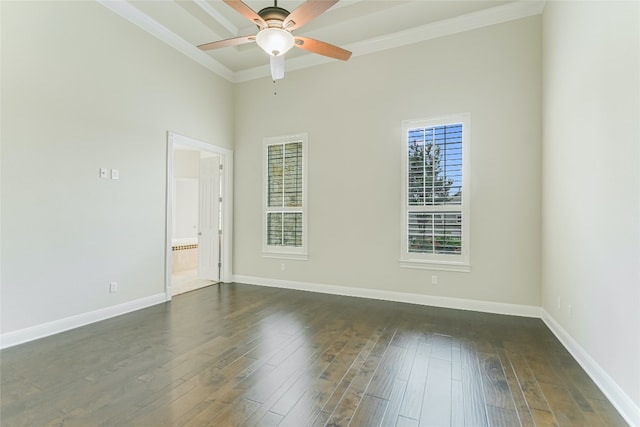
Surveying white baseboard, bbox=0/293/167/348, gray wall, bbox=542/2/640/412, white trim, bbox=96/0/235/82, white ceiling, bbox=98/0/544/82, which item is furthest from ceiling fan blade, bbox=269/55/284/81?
white baseboard, bbox=0/293/167/348

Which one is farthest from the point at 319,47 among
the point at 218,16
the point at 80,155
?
the point at 80,155

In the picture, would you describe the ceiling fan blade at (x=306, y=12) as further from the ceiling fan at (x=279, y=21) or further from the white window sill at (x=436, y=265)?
the white window sill at (x=436, y=265)

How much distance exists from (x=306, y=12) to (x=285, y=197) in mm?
3320

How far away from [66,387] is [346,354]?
2172mm

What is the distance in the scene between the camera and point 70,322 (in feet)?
11.1

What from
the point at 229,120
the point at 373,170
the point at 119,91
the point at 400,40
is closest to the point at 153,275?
the point at 119,91

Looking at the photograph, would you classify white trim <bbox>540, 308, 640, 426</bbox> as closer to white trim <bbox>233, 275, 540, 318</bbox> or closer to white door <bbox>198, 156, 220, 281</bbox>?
white trim <bbox>233, 275, 540, 318</bbox>

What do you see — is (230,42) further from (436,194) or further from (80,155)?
(436,194)

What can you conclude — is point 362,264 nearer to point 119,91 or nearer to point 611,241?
point 611,241

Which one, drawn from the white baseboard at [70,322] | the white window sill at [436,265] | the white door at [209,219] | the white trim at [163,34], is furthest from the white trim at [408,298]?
the white trim at [163,34]

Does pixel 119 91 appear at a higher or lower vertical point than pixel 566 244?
higher

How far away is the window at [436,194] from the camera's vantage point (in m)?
4.14

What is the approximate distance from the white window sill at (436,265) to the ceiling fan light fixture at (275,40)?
3.17 meters

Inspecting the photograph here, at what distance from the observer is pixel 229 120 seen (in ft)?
18.8
